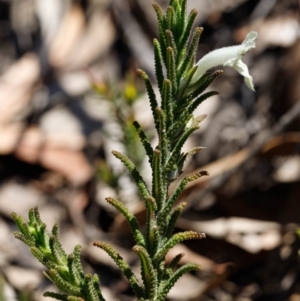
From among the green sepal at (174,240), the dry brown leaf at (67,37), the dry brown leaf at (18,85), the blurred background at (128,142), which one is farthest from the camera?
the dry brown leaf at (67,37)

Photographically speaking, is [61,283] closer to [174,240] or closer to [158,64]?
[174,240]

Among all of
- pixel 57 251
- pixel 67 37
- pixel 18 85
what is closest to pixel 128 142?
pixel 57 251

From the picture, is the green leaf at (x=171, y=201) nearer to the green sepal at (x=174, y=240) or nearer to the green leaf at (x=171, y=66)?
the green sepal at (x=174, y=240)

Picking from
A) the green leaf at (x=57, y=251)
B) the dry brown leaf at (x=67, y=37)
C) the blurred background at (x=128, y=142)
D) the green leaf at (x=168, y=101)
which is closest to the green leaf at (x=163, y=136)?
the green leaf at (x=168, y=101)

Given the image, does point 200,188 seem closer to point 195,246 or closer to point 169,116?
point 195,246

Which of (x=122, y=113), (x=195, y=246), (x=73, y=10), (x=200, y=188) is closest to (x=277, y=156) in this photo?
(x=200, y=188)

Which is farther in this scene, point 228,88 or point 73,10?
point 73,10
